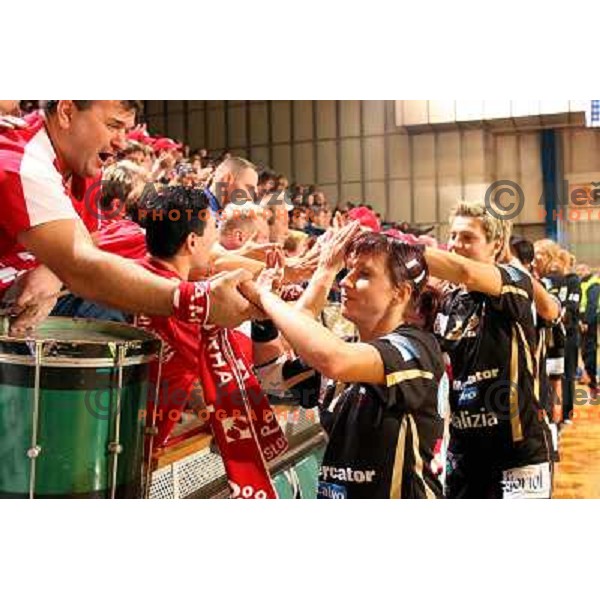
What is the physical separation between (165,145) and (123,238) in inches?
12.6

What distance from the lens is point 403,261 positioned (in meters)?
2.21

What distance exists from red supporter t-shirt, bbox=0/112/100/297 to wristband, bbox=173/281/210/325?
0.35 meters

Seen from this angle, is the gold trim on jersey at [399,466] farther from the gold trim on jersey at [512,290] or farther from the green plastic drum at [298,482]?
the gold trim on jersey at [512,290]

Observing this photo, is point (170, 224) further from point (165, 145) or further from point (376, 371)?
point (376, 371)

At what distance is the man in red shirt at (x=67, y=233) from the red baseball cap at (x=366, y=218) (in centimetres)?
36

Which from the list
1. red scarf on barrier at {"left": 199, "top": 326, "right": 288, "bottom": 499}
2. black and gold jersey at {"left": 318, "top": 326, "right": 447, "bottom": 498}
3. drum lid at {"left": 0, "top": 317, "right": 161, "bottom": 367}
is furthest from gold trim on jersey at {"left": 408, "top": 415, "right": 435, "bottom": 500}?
drum lid at {"left": 0, "top": 317, "right": 161, "bottom": 367}

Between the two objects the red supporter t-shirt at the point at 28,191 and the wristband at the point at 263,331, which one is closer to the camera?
the red supporter t-shirt at the point at 28,191

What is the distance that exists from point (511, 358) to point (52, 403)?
1377 mm

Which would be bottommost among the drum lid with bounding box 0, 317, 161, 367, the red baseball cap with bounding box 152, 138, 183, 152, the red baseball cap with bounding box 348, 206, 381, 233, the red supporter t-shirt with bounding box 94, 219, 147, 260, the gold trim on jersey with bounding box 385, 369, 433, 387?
the gold trim on jersey with bounding box 385, 369, 433, 387

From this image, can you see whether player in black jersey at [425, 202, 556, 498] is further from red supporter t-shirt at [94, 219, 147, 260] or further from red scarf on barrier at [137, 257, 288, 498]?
red supporter t-shirt at [94, 219, 147, 260]

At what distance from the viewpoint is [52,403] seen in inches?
84.0

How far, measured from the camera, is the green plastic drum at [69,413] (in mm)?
2115

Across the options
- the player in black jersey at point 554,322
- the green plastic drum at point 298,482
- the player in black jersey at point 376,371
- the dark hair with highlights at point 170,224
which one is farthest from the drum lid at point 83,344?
the player in black jersey at point 554,322

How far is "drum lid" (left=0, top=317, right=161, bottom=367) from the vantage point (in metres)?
2.10
